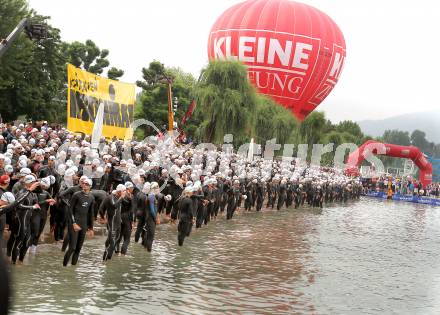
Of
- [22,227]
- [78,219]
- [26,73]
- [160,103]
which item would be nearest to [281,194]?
[78,219]

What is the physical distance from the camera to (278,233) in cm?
2252

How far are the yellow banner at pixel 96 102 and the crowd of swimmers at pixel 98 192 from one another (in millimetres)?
3599

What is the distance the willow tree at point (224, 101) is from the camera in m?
44.3

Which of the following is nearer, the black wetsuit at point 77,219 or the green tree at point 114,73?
the black wetsuit at point 77,219

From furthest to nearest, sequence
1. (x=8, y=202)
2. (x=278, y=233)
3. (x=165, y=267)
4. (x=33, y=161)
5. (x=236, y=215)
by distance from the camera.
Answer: (x=236, y=215) < (x=278, y=233) < (x=33, y=161) < (x=165, y=267) < (x=8, y=202)

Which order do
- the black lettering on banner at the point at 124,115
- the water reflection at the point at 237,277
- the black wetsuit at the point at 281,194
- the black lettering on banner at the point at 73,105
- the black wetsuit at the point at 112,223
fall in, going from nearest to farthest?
the water reflection at the point at 237,277 → the black wetsuit at the point at 112,223 → the black lettering on banner at the point at 73,105 → the black wetsuit at the point at 281,194 → the black lettering on banner at the point at 124,115

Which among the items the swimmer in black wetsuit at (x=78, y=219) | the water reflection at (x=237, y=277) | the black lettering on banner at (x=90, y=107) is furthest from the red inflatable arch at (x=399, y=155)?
the swimmer in black wetsuit at (x=78, y=219)

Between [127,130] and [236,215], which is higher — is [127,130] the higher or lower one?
the higher one

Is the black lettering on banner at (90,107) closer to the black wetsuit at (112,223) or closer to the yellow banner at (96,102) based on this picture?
the yellow banner at (96,102)

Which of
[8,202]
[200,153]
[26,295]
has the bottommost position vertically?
[26,295]

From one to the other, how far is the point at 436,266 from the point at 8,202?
12.5 metres

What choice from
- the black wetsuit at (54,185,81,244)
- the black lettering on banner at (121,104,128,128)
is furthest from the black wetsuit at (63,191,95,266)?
the black lettering on banner at (121,104,128,128)

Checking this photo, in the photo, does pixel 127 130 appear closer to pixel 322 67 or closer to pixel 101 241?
pixel 101 241

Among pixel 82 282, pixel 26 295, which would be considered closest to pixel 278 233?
pixel 82 282
